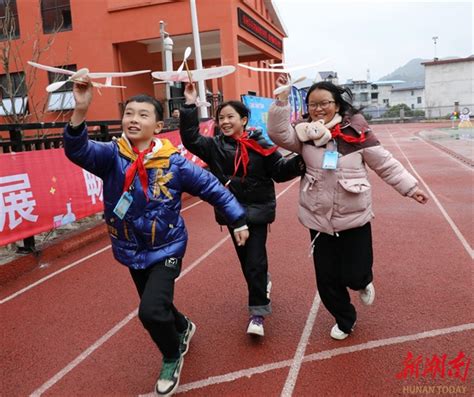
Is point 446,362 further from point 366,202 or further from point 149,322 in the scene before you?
point 149,322

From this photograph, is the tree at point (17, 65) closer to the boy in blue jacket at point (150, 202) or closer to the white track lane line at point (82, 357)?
the white track lane line at point (82, 357)

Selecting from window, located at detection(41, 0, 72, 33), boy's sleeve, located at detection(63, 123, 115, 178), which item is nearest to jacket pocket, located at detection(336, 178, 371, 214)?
boy's sleeve, located at detection(63, 123, 115, 178)

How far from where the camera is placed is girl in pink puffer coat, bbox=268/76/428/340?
2986 mm

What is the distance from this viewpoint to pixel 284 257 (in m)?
5.31

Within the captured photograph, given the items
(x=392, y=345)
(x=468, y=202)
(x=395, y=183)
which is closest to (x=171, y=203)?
(x=395, y=183)

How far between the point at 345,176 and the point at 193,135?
1137 millimetres

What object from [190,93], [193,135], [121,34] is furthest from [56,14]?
[190,93]

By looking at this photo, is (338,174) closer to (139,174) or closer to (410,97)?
(139,174)

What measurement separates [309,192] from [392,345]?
123 centimetres

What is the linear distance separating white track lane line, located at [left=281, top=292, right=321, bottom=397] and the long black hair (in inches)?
65.0

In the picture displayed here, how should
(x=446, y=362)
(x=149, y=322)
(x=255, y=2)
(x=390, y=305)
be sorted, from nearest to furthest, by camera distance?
(x=149, y=322), (x=446, y=362), (x=390, y=305), (x=255, y=2)

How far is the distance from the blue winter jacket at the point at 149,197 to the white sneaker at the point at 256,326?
2.97 feet

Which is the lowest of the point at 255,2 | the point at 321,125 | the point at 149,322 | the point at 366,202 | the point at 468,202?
the point at 468,202

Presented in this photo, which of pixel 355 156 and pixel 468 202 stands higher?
pixel 355 156
